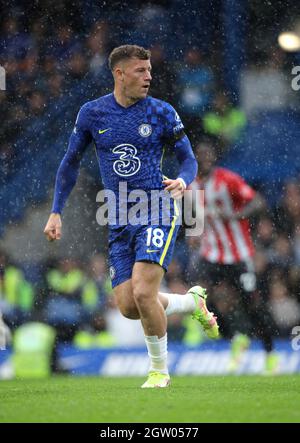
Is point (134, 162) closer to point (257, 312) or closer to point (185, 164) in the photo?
point (185, 164)

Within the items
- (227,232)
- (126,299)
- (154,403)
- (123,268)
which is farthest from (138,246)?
(227,232)

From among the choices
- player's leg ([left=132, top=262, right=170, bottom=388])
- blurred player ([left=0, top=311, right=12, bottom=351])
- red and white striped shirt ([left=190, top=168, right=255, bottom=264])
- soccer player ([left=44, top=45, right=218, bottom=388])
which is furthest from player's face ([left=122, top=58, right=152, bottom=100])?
blurred player ([left=0, top=311, right=12, bottom=351])

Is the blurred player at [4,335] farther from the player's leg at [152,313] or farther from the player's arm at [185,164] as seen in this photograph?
the player's arm at [185,164]

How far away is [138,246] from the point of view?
22.4 feet

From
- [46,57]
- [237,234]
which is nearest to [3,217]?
[46,57]

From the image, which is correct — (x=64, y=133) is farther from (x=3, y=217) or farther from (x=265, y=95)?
(x=265, y=95)

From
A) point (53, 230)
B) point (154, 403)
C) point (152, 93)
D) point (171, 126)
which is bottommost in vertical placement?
point (154, 403)

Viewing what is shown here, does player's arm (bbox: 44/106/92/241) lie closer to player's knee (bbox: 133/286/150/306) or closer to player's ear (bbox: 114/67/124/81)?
player's ear (bbox: 114/67/124/81)

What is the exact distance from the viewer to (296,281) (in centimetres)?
1032

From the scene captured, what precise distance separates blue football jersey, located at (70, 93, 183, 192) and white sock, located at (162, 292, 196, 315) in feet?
2.92

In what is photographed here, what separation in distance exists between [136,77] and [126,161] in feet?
1.89

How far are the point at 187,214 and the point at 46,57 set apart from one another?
2.20 meters

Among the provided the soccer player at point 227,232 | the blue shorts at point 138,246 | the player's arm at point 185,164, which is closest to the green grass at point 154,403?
the blue shorts at point 138,246

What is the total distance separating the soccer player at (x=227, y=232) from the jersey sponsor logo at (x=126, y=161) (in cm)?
345
